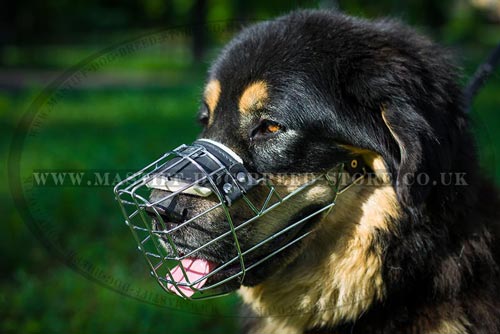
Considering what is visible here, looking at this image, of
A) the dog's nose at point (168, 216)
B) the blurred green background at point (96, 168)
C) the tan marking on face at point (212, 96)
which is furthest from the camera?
the blurred green background at point (96, 168)

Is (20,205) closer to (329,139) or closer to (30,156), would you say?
(30,156)

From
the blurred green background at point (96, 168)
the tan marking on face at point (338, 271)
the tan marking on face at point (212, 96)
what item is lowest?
the blurred green background at point (96, 168)

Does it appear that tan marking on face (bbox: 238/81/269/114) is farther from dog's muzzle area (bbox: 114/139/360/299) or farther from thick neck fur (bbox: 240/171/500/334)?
thick neck fur (bbox: 240/171/500/334)

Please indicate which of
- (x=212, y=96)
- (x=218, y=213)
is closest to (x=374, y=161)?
(x=218, y=213)

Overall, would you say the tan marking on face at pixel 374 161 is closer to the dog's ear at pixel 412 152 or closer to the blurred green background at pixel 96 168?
the dog's ear at pixel 412 152

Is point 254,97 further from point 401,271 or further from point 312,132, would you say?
point 401,271

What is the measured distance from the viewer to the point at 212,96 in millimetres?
3004

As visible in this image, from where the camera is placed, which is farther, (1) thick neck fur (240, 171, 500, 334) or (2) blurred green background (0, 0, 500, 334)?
(2) blurred green background (0, 0, 500, 334)

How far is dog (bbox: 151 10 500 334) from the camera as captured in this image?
2602 millimetres

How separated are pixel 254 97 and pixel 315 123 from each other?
0.30 m

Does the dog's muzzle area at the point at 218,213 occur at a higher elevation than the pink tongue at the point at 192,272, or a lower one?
higher

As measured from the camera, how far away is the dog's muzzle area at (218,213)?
2531 mm

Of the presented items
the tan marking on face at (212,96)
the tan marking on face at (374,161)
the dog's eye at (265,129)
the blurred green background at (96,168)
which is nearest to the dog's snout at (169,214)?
the dog's eye at (265,129)

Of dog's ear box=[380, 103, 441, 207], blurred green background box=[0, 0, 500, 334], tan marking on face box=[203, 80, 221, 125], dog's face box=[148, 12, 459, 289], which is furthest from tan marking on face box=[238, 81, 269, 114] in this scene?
blurred green background box=[0, 0, 500, 334]
